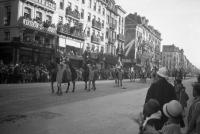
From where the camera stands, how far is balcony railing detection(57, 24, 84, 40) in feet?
126

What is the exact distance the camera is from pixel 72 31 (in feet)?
135

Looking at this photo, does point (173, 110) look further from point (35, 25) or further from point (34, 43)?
point (35, 25)

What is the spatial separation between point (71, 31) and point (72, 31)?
186 mm

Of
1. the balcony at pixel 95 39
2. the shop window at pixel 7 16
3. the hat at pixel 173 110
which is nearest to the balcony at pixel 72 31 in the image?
the balcony at pixel 95 39

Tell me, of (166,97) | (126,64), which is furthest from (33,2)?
(126,64)

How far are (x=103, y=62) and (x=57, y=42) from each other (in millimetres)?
15709

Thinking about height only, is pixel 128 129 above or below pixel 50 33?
below

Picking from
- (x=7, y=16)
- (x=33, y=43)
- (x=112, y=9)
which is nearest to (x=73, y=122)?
(x=33, y=43)

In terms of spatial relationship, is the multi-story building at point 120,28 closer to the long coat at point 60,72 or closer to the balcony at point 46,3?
the balcony at point 46,3

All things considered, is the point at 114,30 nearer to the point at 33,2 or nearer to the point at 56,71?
the point at 33,2

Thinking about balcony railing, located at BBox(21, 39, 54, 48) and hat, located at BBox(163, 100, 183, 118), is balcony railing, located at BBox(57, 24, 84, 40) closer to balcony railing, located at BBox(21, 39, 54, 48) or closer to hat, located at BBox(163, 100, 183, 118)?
balcony railing, located at BBox(21, 39, 54, 48)

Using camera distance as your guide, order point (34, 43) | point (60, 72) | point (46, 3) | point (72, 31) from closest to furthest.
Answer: point (60, 72)
point (34, 43)
point (46, 3)
point (72, 31)

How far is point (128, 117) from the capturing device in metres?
9.26

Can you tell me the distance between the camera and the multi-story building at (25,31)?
104 feet
